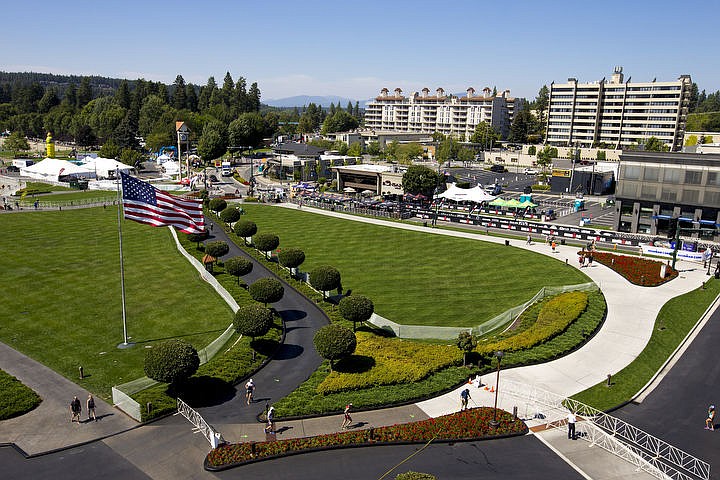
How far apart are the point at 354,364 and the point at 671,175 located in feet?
187

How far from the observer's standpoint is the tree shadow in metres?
32.0

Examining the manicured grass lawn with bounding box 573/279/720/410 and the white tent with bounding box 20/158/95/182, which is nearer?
the manicured grass lawn with bounding box 573/279/720/410

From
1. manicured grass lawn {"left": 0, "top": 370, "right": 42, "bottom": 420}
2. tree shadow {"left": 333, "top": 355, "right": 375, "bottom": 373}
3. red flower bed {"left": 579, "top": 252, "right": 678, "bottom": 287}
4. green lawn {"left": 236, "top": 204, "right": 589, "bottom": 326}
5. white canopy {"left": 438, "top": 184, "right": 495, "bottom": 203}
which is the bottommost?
manicured grass lawn {"left": 0, "top": 370, "right": 42, "bottom": 420}

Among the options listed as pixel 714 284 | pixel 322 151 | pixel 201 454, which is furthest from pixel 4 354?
pixel 322 151

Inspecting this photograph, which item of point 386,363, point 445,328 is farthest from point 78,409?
point 445,328

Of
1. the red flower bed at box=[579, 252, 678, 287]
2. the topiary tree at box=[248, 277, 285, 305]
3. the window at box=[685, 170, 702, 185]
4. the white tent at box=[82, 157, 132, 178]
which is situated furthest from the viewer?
the white tent at box=[82, 157, 132, 178]

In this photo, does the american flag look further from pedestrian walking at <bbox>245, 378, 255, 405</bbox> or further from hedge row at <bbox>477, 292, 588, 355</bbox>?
hedge row at <bbox>477, 292, 588, 355</bbox>

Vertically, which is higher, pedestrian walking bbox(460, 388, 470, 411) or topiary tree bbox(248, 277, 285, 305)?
topiary tree bbox(248, 277, 285, 305)

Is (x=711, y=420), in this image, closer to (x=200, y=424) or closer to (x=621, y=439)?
(x=621, y=439)

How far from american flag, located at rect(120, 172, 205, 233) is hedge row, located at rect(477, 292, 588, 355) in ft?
72.4

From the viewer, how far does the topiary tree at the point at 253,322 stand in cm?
3419

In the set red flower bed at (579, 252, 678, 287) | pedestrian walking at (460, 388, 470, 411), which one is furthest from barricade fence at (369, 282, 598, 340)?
red flower bed at (579, 252, 678, 287)

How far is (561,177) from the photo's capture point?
361 feet

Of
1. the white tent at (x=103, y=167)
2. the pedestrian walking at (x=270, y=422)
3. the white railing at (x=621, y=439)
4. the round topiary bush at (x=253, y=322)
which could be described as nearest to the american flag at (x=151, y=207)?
the round topiary bush at (x=253, y=322)
